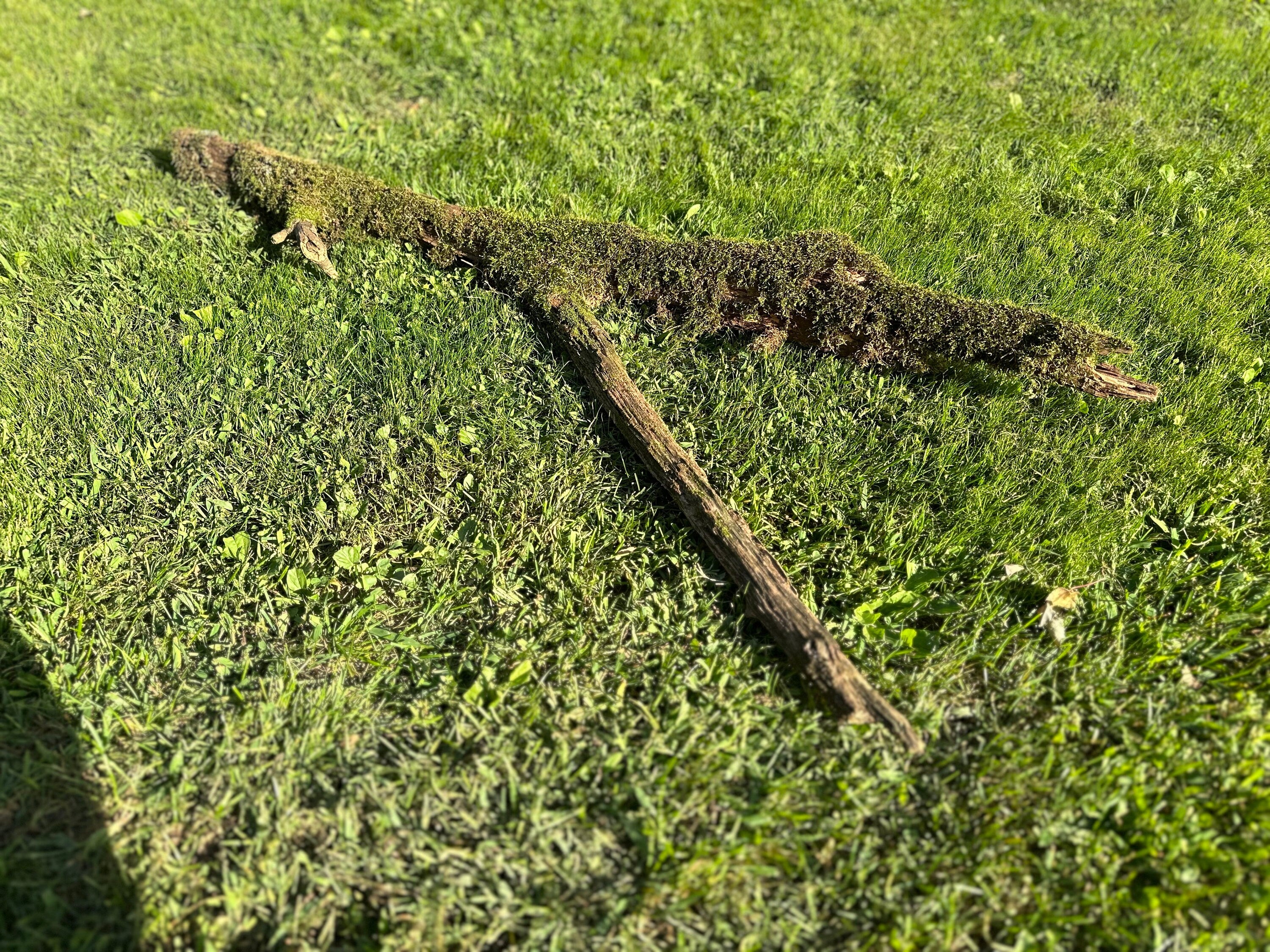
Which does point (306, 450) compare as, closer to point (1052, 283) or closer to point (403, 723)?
point (403, 723)

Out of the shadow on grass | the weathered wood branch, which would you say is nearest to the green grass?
the shadow on grass

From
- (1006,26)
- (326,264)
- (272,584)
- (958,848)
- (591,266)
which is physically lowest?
(272,584)

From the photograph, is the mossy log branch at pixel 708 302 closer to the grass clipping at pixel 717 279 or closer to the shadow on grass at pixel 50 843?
the grass clipping at pixel 717 279

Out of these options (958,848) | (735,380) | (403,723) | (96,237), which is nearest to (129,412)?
(96,237)

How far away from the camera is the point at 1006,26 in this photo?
5680mm

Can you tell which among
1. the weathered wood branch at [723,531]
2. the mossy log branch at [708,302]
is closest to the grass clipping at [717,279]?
the mossy log branch at [708,302]

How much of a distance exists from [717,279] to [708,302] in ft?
0.37

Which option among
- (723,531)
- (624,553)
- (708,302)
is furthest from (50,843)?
(708,302)

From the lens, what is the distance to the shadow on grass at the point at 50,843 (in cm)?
207

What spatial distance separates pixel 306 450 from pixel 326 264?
1.17 metres

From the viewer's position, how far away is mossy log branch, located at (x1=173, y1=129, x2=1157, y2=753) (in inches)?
112

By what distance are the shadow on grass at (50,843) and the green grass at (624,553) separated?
0.04 ft

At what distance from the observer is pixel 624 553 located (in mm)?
2992

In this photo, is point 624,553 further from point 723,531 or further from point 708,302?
point 708,302
